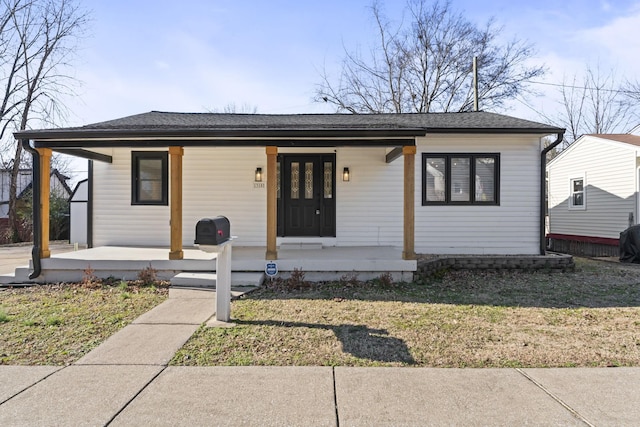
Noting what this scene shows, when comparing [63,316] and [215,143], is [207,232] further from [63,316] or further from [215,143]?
[215,143]

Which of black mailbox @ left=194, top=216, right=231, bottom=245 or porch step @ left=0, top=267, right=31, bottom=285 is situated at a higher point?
black mailbox @ left=194, top=216, right=231, bottom=245

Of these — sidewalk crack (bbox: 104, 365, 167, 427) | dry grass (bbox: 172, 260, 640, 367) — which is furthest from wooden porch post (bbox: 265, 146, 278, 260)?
sidewalk crack (bbox: 104, 365, 167, 427)

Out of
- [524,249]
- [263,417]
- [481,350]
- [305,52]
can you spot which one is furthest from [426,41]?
[263,417]

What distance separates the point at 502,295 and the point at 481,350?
8.97 ft

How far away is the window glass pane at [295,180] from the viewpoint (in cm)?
889

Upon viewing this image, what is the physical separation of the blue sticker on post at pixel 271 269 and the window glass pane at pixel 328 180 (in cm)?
276

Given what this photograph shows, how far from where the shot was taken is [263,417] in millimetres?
2479

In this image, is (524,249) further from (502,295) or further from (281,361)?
(281,361)

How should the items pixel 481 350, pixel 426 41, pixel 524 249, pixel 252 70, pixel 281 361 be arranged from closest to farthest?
pixel 281 361, pixel 481 350, pixel 524 249, pixel 252 70, pixel 426 41

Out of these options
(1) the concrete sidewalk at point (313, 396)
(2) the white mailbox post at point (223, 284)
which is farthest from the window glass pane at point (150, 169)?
(1) the concrete sidewalk at point (313, 396)

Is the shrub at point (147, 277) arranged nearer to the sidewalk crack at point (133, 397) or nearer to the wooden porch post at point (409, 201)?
the sidewalk crack at point (133, 397)

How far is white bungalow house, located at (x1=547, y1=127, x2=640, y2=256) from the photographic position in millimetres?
11672

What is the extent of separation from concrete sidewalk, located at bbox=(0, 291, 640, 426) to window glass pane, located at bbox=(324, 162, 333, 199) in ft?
19.2

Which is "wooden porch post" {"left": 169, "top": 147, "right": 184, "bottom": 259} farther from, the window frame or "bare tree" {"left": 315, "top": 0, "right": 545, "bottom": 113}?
"bare tree" {"left": 315, "top": 0, "right": 545, "bottom": 113}
